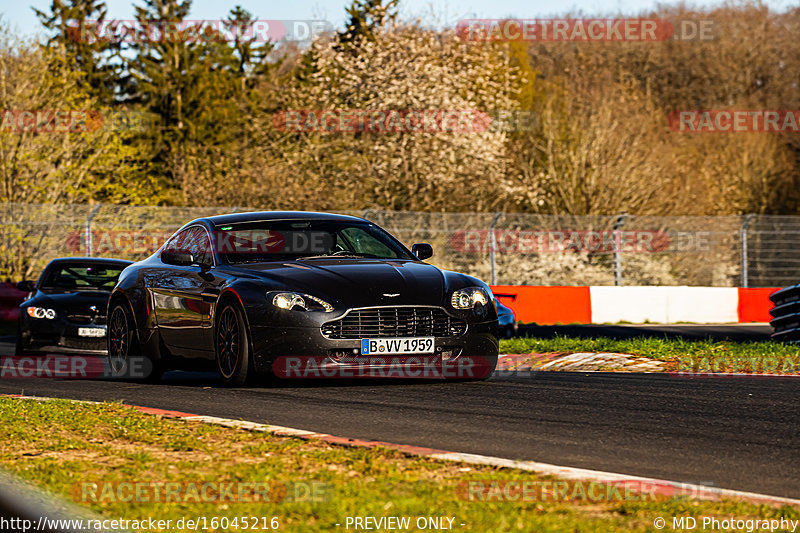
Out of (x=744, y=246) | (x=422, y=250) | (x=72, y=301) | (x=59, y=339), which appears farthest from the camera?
(x=744, y=246)

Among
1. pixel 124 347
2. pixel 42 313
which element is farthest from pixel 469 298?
pixel 42 313

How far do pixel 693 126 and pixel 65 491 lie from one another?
5660 cm

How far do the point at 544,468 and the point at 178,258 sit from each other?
5472 millimetres

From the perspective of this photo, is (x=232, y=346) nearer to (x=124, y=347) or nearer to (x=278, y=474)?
(x=124, y=347)

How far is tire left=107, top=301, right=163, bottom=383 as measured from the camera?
11000 millimetres

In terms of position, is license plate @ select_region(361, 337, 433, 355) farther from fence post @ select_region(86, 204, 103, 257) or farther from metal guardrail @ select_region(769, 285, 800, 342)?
fence post @ select_region(86, 204, 103, 257)

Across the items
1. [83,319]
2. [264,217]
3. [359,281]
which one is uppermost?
[264,217]

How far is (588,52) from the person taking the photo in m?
64.4

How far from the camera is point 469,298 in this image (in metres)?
9.46

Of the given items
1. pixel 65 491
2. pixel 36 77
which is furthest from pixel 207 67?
pixel 65 491

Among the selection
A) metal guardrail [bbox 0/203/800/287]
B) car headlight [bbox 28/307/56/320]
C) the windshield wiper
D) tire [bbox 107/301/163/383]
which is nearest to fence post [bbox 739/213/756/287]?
metal guardrail [bbox 0/203/800/287]

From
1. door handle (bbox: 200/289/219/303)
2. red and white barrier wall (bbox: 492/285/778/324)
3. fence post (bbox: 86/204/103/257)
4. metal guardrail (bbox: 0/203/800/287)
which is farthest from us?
metal guardrail (bbox: 0/203/800/287)

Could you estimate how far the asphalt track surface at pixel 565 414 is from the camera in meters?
5.77

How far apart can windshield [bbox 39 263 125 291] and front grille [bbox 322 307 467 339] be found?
7.67 metres
